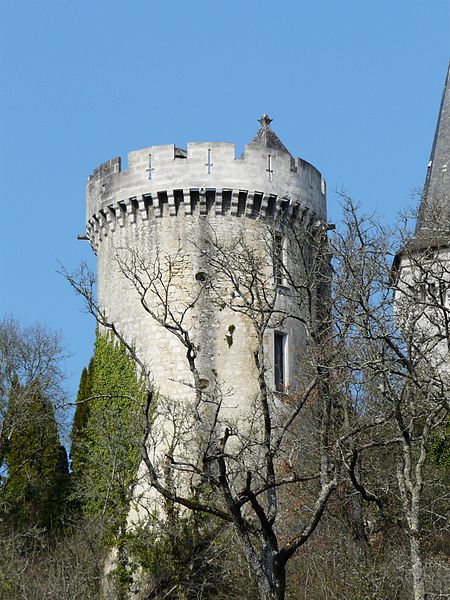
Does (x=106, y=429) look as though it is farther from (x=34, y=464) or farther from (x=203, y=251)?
(x=203, y=251)

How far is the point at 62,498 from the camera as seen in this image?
3447 centimetres

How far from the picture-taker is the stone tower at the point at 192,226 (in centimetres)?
3241

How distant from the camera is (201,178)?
3369cm

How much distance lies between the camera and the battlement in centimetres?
3362

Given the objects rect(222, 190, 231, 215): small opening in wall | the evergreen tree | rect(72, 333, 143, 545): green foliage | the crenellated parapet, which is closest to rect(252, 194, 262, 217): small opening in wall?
the crenellated parapet

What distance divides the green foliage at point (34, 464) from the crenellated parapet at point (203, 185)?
18.3ft

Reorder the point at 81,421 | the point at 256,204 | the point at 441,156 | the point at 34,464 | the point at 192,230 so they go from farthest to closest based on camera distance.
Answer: the point at 441,156
the point at 34,464
the point at 81,421
the point at 256,204
the point at 192,230

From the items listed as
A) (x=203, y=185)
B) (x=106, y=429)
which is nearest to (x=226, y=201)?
(x=203, y=185)

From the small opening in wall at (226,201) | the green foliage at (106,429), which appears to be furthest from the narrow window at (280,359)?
the green foliage at (106,429)

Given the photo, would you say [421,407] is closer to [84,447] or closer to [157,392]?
[157,392]

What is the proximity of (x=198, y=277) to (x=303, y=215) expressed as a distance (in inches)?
154

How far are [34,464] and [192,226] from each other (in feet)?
26.6

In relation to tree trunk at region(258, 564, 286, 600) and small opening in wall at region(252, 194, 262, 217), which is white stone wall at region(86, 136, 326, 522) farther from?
tree trunk at region(258, 564, 286, 600)

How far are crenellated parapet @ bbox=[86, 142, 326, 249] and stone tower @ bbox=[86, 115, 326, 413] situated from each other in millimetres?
26
